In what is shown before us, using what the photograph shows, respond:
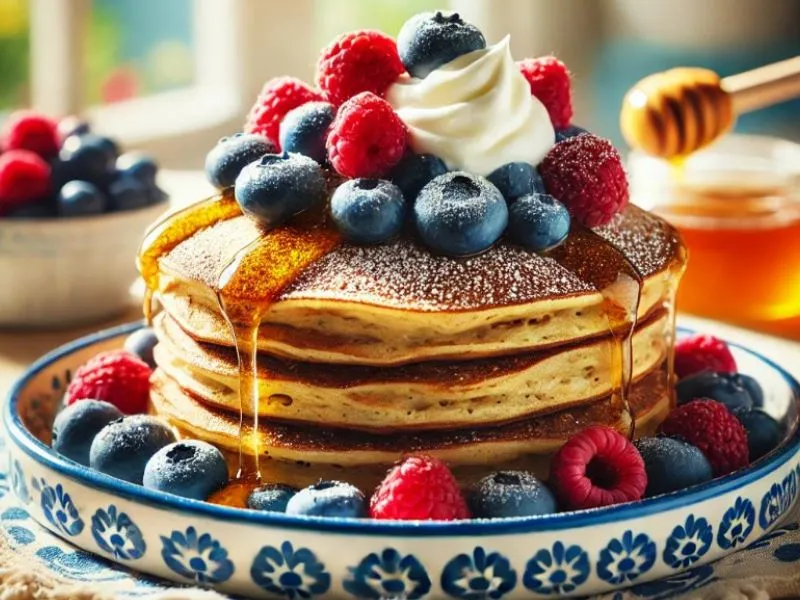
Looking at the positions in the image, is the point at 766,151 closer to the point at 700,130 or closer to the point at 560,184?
the point at 700,130

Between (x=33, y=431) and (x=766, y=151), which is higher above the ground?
(x=766, y=151)

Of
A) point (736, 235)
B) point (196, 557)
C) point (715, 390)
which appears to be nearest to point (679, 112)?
point (736, 235)

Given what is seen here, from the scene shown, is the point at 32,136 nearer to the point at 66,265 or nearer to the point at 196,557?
the point at 66,265

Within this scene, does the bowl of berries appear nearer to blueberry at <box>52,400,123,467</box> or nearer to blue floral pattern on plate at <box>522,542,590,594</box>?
blueberry at <box>52,400,123,467</box>

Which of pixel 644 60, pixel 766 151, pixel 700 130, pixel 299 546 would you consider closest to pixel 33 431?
pixel 299 546

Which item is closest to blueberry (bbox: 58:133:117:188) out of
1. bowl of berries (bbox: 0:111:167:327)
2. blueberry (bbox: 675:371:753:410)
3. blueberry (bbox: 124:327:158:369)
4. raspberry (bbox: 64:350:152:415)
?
bowl of berries (bbox: 0:111:167:327)

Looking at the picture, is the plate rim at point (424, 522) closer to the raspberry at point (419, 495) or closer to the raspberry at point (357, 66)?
the raspberry at point (419, 495)
